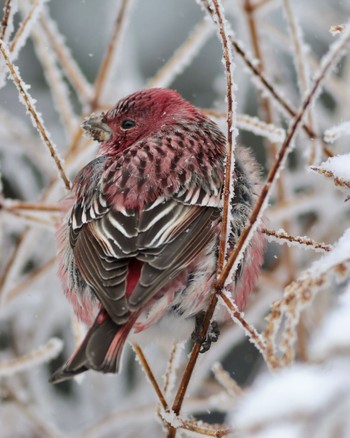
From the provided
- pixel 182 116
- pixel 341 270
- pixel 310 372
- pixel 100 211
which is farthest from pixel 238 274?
pixel 310 372

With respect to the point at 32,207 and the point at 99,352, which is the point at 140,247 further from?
the point at 32,207

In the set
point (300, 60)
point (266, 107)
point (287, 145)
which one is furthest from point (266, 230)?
point (266, 107)

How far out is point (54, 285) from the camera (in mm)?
6230

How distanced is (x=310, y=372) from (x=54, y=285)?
514 cm

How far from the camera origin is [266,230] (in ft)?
→ 9.84

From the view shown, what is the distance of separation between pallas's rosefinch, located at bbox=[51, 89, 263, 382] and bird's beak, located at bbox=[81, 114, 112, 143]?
0.14m

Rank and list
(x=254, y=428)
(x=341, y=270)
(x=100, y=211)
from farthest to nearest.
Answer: (x=100, y=211)
(x=341, y=270)
(x=254, y=428)

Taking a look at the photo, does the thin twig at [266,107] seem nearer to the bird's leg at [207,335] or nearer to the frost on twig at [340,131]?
the bird's leg at [207,335]

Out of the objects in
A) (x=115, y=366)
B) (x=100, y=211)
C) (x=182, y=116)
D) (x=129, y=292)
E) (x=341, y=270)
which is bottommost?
(x=341, y=270)

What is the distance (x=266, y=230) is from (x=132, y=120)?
5.82 ft

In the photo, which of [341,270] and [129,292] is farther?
[129,292]

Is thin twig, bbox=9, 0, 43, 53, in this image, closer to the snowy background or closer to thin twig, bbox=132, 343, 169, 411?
the snowy background

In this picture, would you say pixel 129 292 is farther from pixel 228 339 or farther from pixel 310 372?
pixel 228 339

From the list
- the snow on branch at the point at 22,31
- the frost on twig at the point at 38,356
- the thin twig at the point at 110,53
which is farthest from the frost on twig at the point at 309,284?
the thin twig at the point at 110,53
